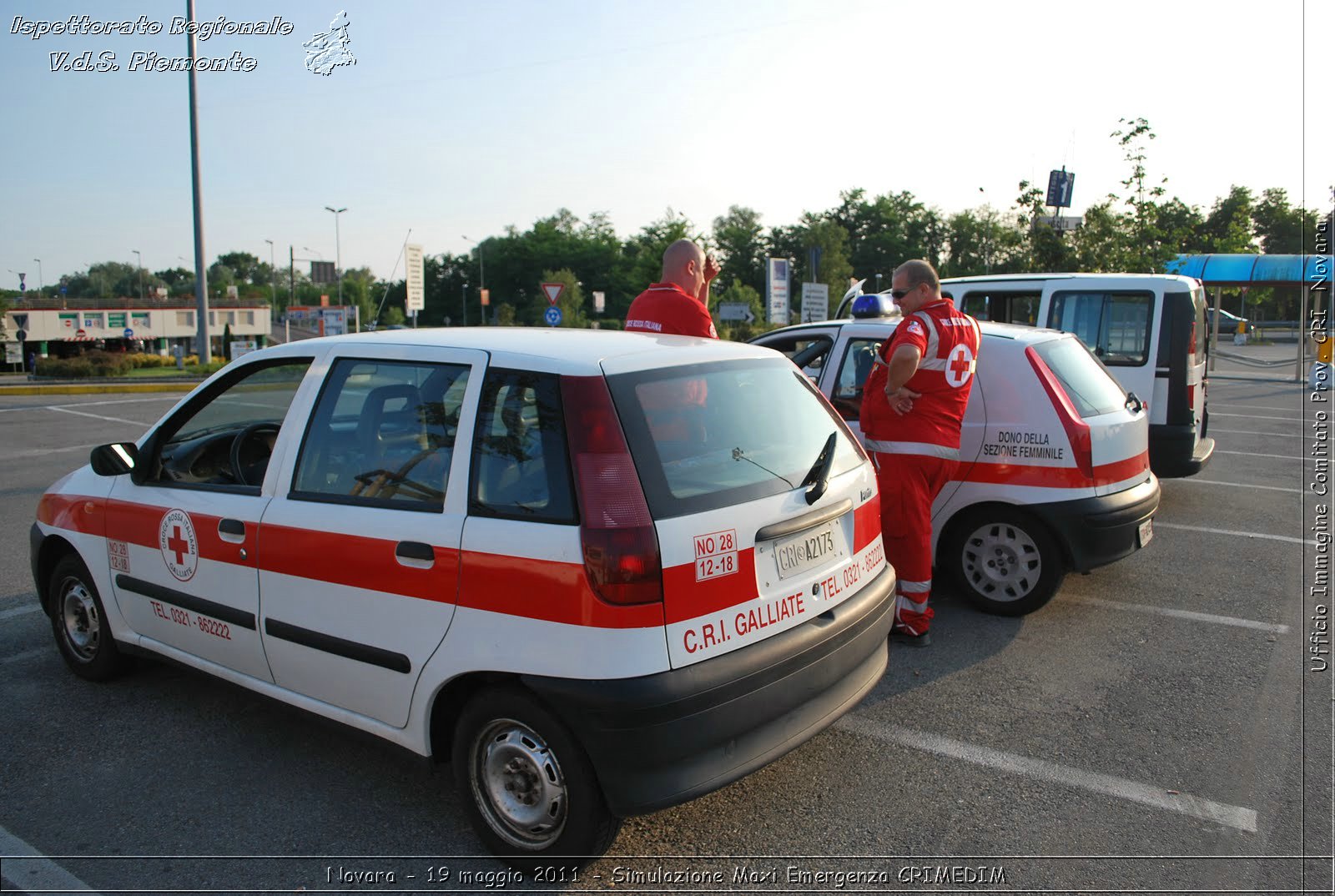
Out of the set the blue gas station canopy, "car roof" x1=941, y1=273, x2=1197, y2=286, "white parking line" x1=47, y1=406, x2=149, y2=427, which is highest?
the blue gas station canopy

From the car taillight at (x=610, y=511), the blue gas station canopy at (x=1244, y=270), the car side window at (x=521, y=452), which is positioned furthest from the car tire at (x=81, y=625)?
the blue gas station canopy at (x=1244, y=270)

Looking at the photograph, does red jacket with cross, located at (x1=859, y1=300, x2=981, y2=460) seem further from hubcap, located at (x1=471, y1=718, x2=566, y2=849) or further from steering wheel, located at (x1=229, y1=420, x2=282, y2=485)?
steering wheel, located at (x1=229, y1=420, x2=282, y2=485)

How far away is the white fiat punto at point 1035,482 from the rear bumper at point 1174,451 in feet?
7.32

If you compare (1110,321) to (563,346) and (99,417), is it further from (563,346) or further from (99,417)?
(99,417)

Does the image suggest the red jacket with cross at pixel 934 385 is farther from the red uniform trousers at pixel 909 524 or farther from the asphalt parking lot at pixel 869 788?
the asphalt parking lot at pixel 869 788

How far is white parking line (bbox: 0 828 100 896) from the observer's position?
111 inches

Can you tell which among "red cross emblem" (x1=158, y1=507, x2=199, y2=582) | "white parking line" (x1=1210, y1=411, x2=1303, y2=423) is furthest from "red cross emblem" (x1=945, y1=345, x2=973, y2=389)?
"white parking line" (x1=1210, y1=411, x2=1303, y2=423)

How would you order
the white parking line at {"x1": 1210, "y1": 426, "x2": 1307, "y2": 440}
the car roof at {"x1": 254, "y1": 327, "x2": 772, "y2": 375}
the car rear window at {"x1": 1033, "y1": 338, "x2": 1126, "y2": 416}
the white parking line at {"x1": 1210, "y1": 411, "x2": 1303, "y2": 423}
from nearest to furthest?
the car roof at {"x1": 254, "y1": 327, "x2": 772, "y2": 375}, the car rear window at {"x1": 1033, "y1": 338, "x2": 1126, "y2": 416}, the white parking line at {"x1": 1210, "y1": 426, "x2": 1307, "y2": 440}, the white parking line at {"x1": 1210, "y1": 411, "x2": 1303, "y2": 423}

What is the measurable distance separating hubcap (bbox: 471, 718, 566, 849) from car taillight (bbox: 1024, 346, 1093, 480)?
3672mm

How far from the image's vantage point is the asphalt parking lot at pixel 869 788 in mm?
Answer: 2910

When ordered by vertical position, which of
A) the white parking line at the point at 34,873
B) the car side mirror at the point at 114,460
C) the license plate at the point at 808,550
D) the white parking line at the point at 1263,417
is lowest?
the white parking line at the point at 34,873

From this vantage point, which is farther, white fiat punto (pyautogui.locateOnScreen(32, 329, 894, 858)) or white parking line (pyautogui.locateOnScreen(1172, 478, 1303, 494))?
white parking line (pyautogui.locateOnScreen(1172, 478, 1303, 494))

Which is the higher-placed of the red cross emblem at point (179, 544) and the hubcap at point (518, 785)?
the red cross emblem at point (179, 544)

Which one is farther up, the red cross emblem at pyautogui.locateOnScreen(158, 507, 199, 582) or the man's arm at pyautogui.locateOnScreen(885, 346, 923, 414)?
the man's arm at pyautogui.locateOnScreen(885, 346, 923, 414)
